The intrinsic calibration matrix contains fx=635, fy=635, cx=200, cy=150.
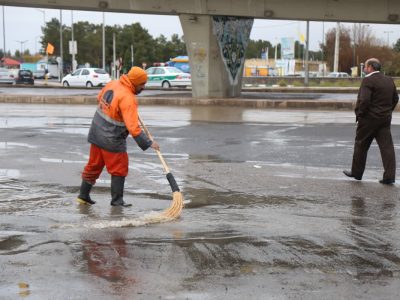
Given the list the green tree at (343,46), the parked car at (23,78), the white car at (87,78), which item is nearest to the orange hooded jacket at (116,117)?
the white car at (87,78)

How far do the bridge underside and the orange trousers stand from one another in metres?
19.3

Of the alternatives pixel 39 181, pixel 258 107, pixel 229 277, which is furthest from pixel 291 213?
pixel 258 107

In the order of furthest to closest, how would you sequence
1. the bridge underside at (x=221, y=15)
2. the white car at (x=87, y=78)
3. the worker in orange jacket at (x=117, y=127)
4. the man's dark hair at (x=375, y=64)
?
the white car at (x=87, y=78), the bridge underside at (x=221, y=15), the man's dark hair at (x=375, y=64), the worker in orange jacket at (x=117, y=127)

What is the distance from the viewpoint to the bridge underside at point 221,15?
25938 millimetres

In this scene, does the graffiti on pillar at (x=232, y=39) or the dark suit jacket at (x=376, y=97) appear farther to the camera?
the graffiti on pillar at (x=232, y=39)

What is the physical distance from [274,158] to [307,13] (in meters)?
17.3

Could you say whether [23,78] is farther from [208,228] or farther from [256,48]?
[256,48]

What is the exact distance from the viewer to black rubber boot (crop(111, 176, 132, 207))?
7.12 m

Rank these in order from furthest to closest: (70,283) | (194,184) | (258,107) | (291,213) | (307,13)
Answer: (307,13) → (258,107) → (194,184) → (291,213) → (70,283)

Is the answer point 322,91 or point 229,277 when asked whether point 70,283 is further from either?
point 322,91

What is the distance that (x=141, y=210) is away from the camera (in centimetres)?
703

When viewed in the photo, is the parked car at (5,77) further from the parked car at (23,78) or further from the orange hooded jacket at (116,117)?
the orange hooded jacket at (116,117)

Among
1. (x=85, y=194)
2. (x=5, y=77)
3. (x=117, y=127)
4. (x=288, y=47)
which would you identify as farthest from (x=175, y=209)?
(x=288, y=47)

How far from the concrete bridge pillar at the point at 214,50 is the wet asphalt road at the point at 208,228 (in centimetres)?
1424
